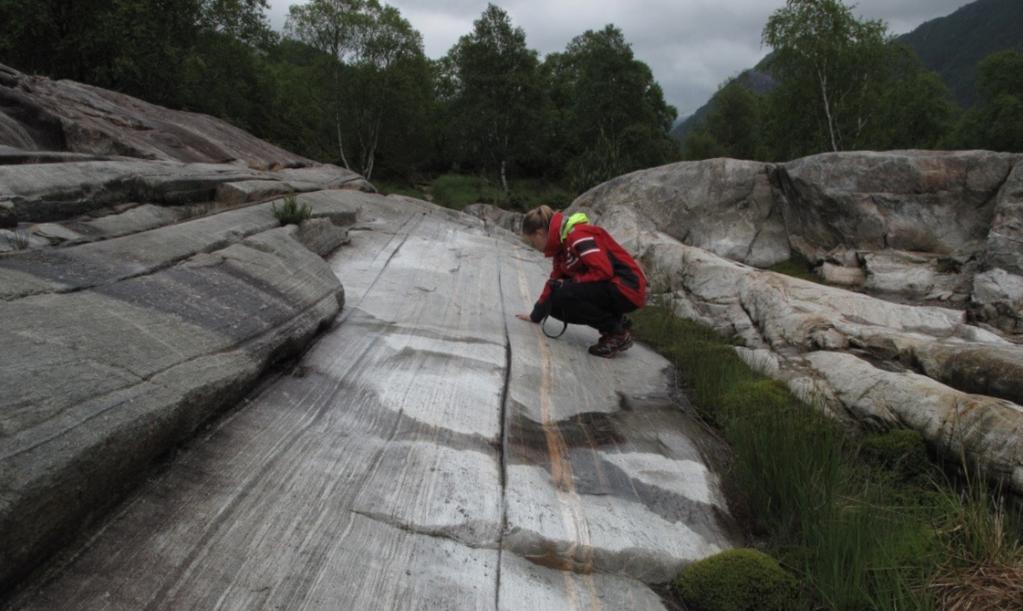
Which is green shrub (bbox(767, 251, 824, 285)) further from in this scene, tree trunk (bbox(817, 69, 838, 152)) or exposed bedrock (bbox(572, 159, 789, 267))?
tree trunk (bbox(817, 69, 838, 152))

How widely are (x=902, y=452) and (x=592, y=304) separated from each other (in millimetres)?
2866

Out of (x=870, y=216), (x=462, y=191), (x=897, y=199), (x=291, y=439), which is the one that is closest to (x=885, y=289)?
(x=870, y=216)

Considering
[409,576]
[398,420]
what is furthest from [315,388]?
[409,576]

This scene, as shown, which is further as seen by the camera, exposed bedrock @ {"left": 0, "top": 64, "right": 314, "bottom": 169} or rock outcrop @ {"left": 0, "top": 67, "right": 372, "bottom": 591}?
exposed bedrock @ {"left": 0, "top": 64, "right": 314, "bottom": 169}

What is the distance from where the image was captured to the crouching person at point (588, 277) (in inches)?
232

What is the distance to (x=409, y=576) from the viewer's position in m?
2.62

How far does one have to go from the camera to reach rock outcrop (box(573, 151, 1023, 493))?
4.90 meters

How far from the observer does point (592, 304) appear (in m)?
6.01

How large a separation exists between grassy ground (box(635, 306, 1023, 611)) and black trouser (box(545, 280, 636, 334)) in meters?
1.50

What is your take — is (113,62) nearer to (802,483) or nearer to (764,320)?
(764,320)

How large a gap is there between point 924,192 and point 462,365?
38.6ft

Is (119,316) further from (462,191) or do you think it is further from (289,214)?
(462,191)

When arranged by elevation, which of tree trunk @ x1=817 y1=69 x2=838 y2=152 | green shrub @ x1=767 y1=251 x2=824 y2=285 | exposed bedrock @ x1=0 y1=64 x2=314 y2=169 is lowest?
green shrub @ x1=767 y1=251 x2=824 y2=285

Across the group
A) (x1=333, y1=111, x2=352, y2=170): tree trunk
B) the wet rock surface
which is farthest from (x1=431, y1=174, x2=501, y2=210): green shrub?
the wet rock surface
